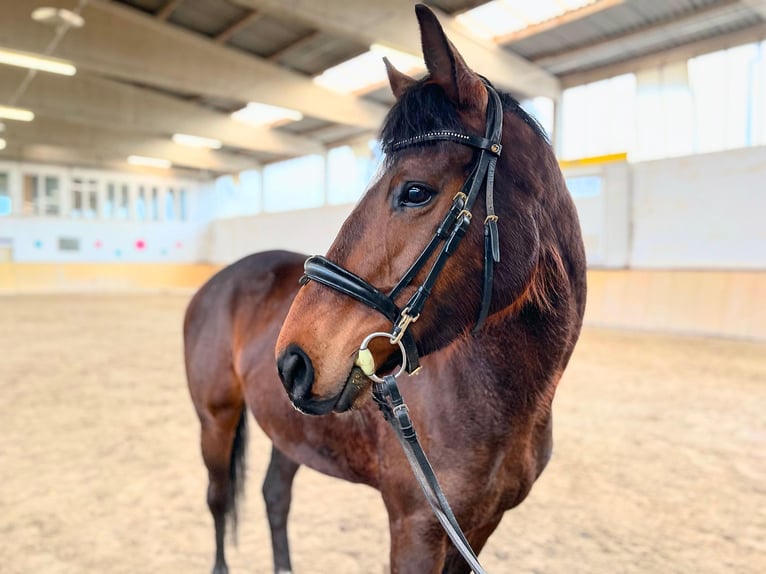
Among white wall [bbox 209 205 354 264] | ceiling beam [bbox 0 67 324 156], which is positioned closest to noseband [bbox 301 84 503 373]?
white wall [bbox 209 205 354 264]

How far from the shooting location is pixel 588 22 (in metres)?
9.45

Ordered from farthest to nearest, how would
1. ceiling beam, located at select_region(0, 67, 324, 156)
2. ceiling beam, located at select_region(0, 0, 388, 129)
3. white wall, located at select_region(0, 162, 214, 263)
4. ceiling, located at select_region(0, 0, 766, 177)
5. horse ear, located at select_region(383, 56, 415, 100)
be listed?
white wall, located at select_region(0, 162, 214, 263) → ceiling beam, located at select_region(0, 67, 324, 156) → ceiling beam, located at select_region(0, 0, 388, 129) → ceiling, located at select_region(0, 0, 766, 177) → horse ear, located at select_region(383, 56, 415, 100)

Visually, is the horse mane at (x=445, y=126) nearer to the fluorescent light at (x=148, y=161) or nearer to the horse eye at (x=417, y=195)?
the horse eye at (x=417, y=195)

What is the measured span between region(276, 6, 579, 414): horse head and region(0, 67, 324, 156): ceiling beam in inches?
603

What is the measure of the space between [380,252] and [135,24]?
39.7ft

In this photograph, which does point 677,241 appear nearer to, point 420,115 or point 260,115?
point 420,115

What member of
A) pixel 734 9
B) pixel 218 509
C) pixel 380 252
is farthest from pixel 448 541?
pixel 734 9

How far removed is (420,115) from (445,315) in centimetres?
41

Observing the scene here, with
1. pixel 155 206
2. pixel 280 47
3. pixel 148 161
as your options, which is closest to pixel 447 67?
pixel 280 47

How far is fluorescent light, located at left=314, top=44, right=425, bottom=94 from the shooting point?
10727mm

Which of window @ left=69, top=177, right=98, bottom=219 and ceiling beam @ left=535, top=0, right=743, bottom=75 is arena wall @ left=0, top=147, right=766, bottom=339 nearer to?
ceiling beam @ left=535, top=0, right=743, bottom=75

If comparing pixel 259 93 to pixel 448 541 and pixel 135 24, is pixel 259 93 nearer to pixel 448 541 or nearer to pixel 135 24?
pixel 135 24

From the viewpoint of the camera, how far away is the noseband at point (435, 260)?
98cm

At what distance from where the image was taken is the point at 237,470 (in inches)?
92.7
